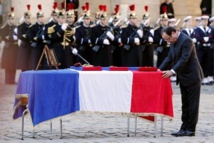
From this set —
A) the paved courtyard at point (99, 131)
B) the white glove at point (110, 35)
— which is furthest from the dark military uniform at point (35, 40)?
the paved courtyard at point (99, 131)

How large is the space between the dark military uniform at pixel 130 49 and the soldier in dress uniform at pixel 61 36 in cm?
262

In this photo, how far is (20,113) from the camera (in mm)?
11539

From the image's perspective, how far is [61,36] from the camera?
18953 millimetres

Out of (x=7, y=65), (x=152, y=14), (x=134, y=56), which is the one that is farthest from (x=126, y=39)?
(x=152, y=14)

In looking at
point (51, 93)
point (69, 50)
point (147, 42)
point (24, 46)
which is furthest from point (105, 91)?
point (147, 42)

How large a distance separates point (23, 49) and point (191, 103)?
10.6 meters

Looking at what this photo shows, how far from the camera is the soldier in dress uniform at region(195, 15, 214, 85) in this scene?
74.3 ft

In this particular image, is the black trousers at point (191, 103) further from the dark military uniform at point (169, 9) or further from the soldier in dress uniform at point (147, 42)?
the dark military uniform at point (169, 9)

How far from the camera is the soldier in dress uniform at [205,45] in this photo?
2266 cm

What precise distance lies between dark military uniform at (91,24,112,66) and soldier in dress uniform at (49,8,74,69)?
186 cm

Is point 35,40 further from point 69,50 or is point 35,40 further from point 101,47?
point 101,47

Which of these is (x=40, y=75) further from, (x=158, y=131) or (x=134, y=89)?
(x=158, y=131)

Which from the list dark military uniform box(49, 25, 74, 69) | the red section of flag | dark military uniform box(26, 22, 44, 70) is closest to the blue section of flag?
the red section of flag

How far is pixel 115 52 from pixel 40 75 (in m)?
11.3
